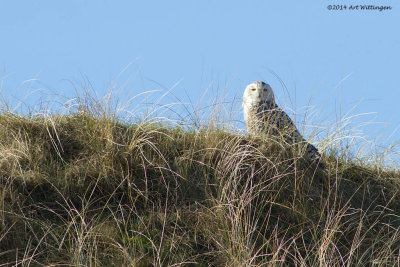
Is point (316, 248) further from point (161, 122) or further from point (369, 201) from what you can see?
point (161, 122)

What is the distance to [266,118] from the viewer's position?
608 cm

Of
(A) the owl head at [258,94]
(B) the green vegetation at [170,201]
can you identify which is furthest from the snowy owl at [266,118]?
(B) the green vegetation at [170,201]

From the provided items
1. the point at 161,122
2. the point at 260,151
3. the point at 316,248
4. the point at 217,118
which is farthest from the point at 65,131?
the point at 316,248

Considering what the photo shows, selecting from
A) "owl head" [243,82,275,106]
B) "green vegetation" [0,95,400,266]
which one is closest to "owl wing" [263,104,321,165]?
"green vegetation" [0,95,400,266]

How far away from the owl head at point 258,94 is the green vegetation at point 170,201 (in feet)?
3.25

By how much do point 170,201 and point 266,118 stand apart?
179 centimetres

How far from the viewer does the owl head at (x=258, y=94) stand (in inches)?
247

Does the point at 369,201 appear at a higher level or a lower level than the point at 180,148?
lower

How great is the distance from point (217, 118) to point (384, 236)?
66.7 inches

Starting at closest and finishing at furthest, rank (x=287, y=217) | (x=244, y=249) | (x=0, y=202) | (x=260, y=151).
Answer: (x=244, y=249) → (x=0, y=202) → (x=287, y=217) → (x=260, y=151)

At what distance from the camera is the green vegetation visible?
13.4 feet

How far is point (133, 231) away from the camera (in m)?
4.20

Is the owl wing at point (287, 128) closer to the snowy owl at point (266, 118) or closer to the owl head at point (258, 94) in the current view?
the snowy owl at point (266, 118)

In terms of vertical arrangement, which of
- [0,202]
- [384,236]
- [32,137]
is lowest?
[384,236]
